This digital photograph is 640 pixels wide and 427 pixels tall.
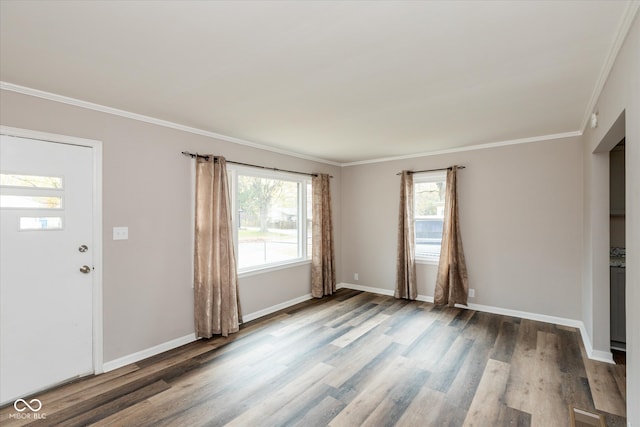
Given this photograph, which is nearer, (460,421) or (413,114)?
(460,421)

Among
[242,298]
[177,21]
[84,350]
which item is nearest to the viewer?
[177,21]

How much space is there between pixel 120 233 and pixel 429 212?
429 centimetres

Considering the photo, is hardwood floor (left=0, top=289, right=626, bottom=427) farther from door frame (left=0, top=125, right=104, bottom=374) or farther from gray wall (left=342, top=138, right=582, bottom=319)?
gray wall (left=342, top=138, right=582, bottom=319)

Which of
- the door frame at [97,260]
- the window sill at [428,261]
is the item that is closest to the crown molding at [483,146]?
the window sill at [428,261]

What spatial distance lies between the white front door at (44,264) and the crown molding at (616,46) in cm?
391

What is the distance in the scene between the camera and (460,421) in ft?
7.20

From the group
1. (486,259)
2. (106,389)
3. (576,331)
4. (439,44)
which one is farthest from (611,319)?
(106,389)

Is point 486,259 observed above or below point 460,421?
above

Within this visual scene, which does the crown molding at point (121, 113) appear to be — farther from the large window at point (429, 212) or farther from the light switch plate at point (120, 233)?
the large window at point (429, 212)

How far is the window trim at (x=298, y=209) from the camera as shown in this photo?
413 cm

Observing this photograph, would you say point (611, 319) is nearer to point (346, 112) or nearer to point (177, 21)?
point (346, 112)

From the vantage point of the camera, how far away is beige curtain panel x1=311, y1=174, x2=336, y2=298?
533 centimetres

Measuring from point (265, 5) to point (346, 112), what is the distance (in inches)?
64.0

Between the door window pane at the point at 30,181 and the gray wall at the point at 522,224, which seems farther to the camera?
the gray wall at the point at 522,224
